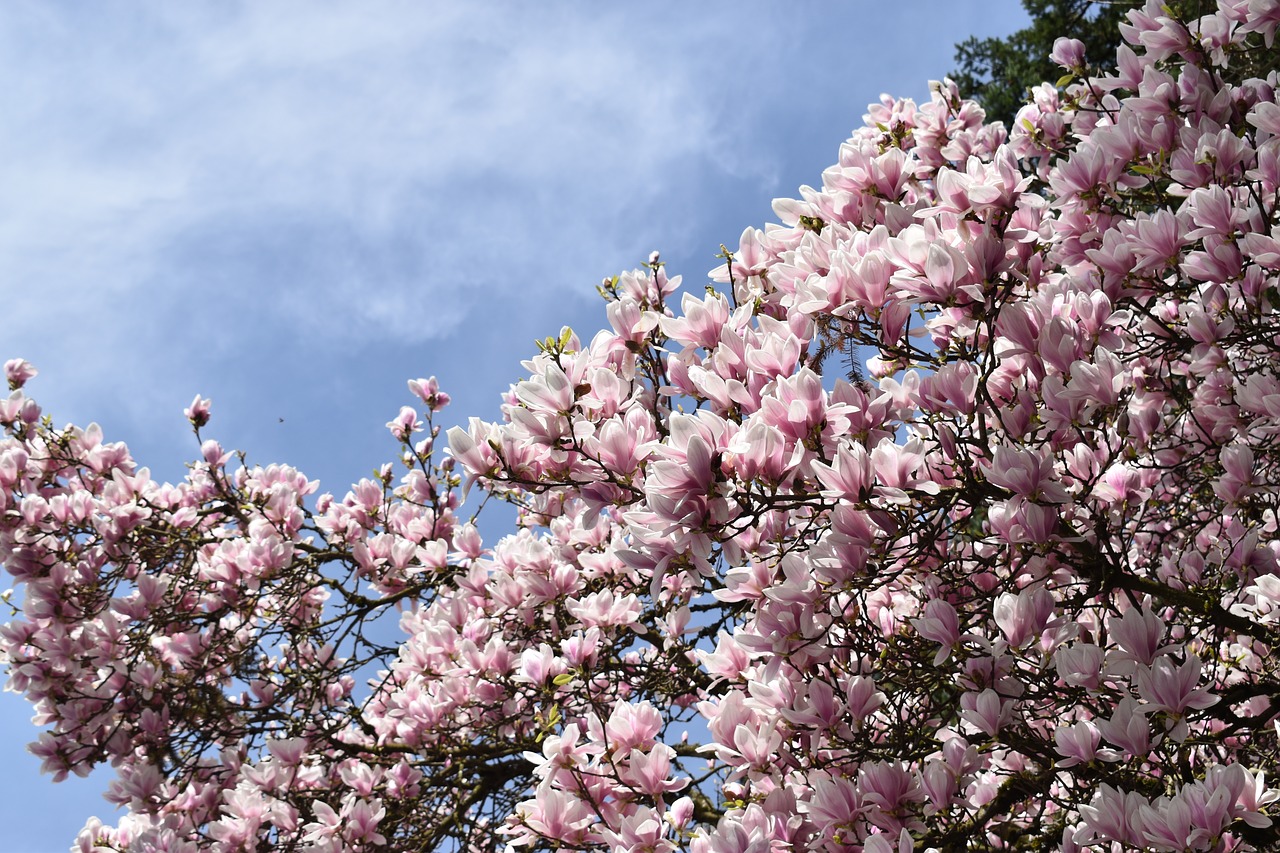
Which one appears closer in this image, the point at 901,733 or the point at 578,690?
the point at 901,733

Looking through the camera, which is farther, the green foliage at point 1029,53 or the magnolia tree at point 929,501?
the green foliage at point 1029,53

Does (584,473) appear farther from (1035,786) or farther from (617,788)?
(1035,786)

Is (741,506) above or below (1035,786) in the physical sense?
above

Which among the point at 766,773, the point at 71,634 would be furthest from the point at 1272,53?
the point at 71,634

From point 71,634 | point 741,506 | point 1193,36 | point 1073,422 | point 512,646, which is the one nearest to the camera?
point 741,506

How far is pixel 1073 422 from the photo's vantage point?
237cm

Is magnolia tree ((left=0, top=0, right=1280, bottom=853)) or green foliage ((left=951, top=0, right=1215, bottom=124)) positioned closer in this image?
magnolia tree ((left=0, top=0, right=1280, bottom=853))

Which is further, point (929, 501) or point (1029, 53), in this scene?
point (1029, 53)

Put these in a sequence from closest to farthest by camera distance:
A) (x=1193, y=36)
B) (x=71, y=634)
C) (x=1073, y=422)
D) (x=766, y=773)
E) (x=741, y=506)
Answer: (x=741, y=506)
(x=1073, y=422)
(x=766, y=773)
(x=1193, y=36)
(x=71, y=634)

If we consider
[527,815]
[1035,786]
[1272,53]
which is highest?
[1272,53]

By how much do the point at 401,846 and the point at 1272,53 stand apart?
4.88m

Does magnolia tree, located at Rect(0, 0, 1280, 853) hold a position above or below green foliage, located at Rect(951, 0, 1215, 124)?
below

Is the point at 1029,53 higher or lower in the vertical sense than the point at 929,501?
higher

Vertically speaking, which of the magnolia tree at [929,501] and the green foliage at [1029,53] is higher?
the green foliage at [1029,53]
